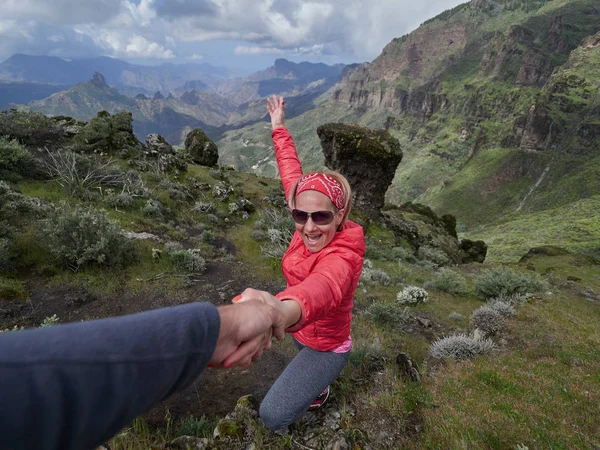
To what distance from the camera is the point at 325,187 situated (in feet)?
10.8

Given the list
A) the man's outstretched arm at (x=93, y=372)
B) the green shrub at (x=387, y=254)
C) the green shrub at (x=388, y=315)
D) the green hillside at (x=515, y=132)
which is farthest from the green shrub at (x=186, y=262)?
the green hillside at (x=515, y=132)

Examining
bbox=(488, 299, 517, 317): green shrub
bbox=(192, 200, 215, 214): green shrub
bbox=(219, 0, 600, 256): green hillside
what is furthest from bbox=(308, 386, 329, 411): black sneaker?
bbox=(219, 0, 600, 256): green hillside

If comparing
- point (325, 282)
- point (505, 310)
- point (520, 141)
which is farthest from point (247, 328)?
point (520, 141)

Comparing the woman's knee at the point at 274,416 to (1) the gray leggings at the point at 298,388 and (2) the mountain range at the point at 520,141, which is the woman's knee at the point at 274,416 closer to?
(1) the gray leggings at the point at 298,388

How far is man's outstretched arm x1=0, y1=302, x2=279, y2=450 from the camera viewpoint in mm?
931

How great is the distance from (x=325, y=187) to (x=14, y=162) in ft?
49.9

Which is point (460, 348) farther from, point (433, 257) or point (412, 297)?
point (433, 257)

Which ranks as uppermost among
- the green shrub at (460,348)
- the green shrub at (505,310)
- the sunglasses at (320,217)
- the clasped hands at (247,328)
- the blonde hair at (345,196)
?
the blonde hair at (345,196)

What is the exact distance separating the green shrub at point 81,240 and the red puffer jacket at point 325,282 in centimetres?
704

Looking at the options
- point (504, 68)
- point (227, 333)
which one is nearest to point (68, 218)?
point (227, 333)

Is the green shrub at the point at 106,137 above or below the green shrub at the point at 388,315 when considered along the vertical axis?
above

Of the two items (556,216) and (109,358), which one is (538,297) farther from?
(556,216)

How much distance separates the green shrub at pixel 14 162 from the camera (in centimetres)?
1228

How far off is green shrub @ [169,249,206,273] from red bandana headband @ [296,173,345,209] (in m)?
7.82
